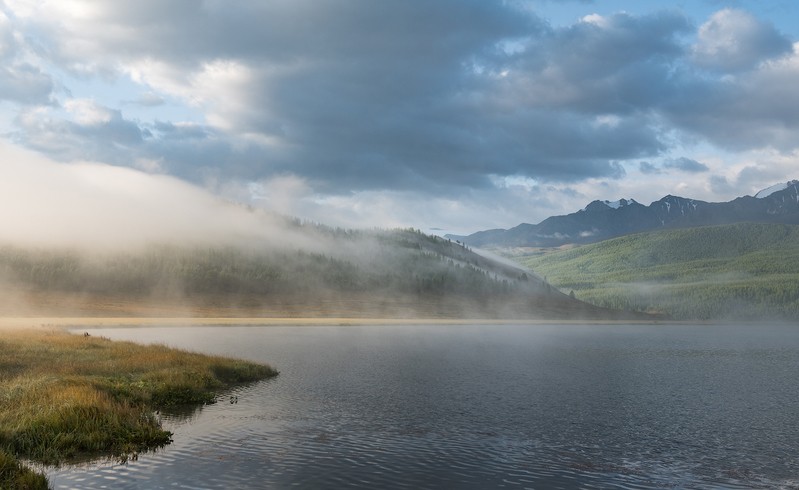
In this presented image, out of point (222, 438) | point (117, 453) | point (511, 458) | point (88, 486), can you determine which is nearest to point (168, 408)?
point (222, 438)

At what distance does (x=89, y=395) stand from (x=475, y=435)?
22.8 metres

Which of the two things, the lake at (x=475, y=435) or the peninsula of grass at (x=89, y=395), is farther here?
the peninsula of grass at (x=89, y=395)

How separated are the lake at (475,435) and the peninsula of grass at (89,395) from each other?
212 centimetres

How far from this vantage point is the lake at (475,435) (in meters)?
28.1

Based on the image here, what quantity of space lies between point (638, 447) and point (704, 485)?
7.52 metres

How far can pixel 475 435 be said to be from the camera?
124 ft

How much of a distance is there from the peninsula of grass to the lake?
6.95 feet

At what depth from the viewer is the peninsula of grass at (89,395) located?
96.1ft

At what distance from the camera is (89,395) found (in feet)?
119

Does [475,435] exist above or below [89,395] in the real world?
below

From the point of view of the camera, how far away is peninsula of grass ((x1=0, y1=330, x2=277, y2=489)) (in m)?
29.3

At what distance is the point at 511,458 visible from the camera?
32.2 m

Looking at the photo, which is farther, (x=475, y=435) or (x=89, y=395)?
(x=475, y=435)

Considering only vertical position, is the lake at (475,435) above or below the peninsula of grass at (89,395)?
below
